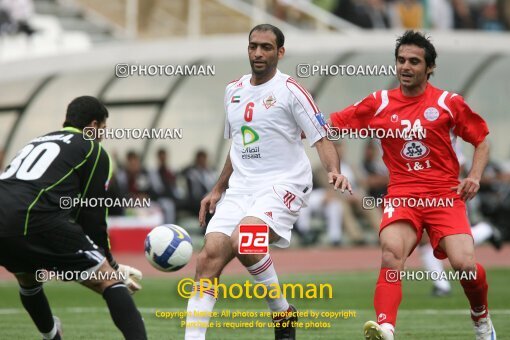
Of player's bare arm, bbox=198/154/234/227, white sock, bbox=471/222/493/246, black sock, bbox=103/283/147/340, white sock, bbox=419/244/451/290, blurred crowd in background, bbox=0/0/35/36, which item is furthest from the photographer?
blurred crowd in background, bbox=0/0/35/36

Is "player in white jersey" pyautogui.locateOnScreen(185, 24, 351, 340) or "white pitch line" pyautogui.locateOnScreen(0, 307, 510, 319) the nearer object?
"player in white jersey" pyautogui.locateOnScreen(185, 24, 351, 340)

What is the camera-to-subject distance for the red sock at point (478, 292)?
8.63 metres

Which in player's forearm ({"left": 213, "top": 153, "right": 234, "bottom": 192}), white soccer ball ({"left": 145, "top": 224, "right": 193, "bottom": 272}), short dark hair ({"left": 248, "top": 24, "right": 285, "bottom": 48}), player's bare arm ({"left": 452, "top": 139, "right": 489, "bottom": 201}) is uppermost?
short dark hair ({"left": 248, "top": 24, "right": 285, "bottom": 48})

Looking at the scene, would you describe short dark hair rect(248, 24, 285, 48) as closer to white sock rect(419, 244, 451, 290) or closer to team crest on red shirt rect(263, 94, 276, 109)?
team crest on red shirt rect(263, 94, 276, 109)

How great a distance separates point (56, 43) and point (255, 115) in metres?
18.9

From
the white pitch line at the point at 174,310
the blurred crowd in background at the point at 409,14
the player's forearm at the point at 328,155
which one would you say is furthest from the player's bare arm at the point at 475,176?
the blurred crowd in background at the point at 409,14

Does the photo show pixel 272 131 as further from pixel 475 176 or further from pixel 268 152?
pixel 475 176

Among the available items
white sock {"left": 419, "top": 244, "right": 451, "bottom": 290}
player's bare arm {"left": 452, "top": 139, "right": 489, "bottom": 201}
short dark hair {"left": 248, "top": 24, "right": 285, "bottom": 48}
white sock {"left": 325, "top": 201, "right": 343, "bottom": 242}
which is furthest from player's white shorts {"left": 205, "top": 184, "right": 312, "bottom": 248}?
white sock {"left": 325, "top": 201, "right": 343, "bottom": 242}

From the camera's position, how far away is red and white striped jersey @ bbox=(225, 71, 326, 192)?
344 inches

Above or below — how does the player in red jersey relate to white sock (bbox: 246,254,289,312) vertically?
above

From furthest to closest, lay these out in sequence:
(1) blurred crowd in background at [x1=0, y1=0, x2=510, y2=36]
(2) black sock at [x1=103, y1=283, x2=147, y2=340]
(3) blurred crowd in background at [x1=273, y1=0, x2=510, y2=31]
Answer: (3) blurred crowd in background at [x1=273, y1=0, x2=510, y2=31] < (1) blurred crowd in background at [x1=0, y1=0, x2=510, y2=36] < (2) black sock at [x1=103, y1=283, x2=147, y2=340]

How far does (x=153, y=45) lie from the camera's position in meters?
24.5

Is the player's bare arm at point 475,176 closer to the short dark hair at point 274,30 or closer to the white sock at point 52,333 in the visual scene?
the short dark hair at point 274,30

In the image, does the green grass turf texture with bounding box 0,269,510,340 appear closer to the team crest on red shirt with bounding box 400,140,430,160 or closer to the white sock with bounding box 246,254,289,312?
the white sock with bounding box 246,254,289,312
